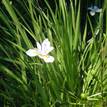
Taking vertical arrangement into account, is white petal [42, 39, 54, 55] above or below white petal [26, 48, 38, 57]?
above

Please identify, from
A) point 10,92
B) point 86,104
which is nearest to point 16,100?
point 10,92

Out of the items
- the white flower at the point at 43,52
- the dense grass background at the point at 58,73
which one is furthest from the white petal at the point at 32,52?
the dense grass background at the point at 58,73

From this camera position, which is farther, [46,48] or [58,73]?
[58,73]

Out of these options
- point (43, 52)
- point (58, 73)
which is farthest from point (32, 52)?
point (58, 73)

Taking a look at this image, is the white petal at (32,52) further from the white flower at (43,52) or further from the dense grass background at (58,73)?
the dense grass background at (58,73)

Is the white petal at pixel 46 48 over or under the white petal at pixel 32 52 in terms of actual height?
over

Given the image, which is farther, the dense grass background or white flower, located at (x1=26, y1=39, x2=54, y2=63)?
the dense grass background

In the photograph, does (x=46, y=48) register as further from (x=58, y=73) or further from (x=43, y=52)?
(x=58, y=73)

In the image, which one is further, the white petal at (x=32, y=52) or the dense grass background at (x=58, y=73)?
the dense grass background at (x=58, y=73)

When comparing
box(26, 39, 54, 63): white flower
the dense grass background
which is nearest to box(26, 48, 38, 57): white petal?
box(26, 39, 54, 63): white flower

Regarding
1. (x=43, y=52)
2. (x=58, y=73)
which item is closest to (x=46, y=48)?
(x=43, y=52)

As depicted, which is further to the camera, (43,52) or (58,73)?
(58,73)

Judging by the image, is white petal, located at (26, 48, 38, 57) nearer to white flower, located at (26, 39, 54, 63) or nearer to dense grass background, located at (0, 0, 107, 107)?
white flower, located at (26, 39, 54, 63)
